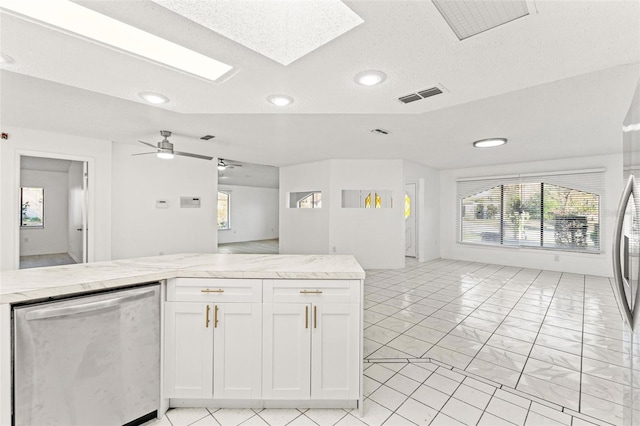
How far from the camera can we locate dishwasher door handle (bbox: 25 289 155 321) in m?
1.32

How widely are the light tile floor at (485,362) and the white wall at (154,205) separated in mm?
3793

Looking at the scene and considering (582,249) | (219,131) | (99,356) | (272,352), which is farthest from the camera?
(582,249)

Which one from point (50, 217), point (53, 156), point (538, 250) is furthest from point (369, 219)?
point (50, 217)

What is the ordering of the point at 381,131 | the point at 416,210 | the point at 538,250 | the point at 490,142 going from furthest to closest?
the point at 416,210
the point at 538,250
the point at 490,142
the point at 381,131

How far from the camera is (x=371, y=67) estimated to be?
165 cm

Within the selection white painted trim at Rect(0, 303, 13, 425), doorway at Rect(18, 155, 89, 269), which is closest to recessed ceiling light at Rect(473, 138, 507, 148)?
white painted trim at Rect(0, 303, 13, 425)

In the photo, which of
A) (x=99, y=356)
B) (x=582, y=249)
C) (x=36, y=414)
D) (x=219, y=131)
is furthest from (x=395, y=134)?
(x=582, y=249)

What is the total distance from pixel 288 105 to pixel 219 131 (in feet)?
6.95

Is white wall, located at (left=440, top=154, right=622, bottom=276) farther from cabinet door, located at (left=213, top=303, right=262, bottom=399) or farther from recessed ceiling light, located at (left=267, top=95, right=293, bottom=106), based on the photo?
cabinet door, located at (left=213, top=303, right=262, bottom=399)

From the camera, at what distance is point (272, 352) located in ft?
5.59

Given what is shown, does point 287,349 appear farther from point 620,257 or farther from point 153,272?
point 620,257

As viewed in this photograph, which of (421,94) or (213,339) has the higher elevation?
(421,94)

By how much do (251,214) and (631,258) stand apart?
1131 centimetres

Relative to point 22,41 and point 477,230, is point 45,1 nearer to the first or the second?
point 22,41
